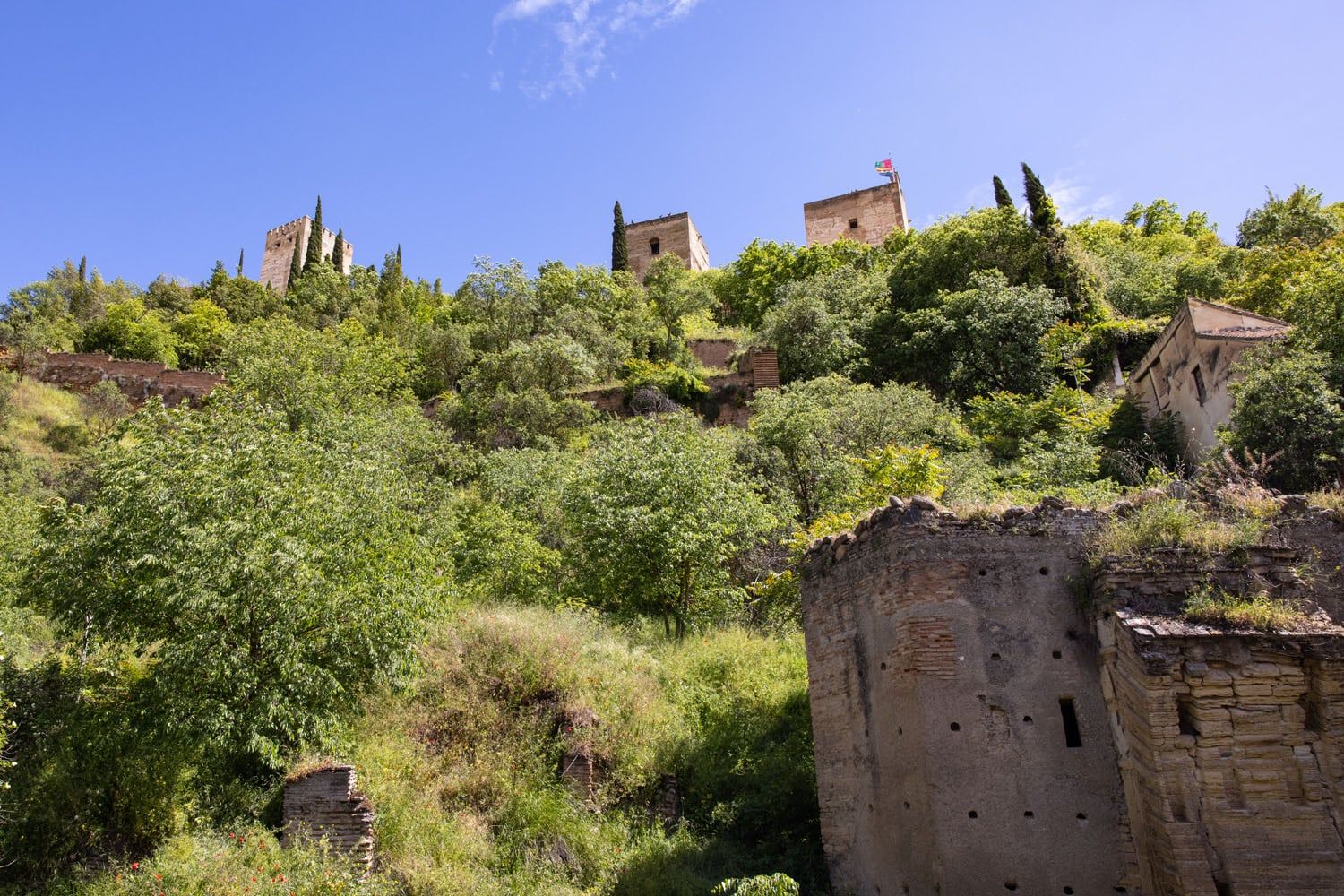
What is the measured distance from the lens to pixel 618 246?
181 ft

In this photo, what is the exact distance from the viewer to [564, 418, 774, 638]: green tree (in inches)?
708

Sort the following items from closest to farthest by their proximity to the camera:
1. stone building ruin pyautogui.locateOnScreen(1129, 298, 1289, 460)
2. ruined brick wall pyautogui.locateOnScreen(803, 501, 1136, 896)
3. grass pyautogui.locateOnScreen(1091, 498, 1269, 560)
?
ruined brick wall pyautogui.locateOnScreen(803, 501, 1136, 896), grass pyautogui.locateOnScreen(1091, 498, 1269, 560), stone building ruin pyautogui.locateOnScreen(1129, 298, 1289, 460)

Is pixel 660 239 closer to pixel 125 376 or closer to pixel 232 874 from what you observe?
pixel 125 376

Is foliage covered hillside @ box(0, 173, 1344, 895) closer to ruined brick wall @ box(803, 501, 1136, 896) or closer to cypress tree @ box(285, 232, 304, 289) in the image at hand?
ruined brick wall @ box(803, 501, 1136, 896)

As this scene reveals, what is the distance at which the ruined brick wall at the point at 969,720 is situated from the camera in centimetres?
842

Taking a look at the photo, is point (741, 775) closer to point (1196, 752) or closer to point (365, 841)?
point (365, 841)

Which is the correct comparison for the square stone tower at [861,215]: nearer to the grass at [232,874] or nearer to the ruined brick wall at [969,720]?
the ruined brick wall at [969,720]

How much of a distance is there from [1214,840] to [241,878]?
355 inches

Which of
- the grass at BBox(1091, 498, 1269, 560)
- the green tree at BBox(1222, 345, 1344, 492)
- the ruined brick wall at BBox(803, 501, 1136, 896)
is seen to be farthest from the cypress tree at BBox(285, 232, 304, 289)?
the grass at BBox(1091, 498, 1269, 560)

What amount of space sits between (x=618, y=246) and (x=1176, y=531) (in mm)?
49092

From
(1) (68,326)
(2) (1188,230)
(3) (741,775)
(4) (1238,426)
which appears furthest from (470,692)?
(1) (68,326)

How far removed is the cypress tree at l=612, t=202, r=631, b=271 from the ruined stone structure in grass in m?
45.3

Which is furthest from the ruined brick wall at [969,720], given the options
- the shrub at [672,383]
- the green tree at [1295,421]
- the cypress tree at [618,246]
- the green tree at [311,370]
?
the cypress tree at [618,246]

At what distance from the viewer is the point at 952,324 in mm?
31062
